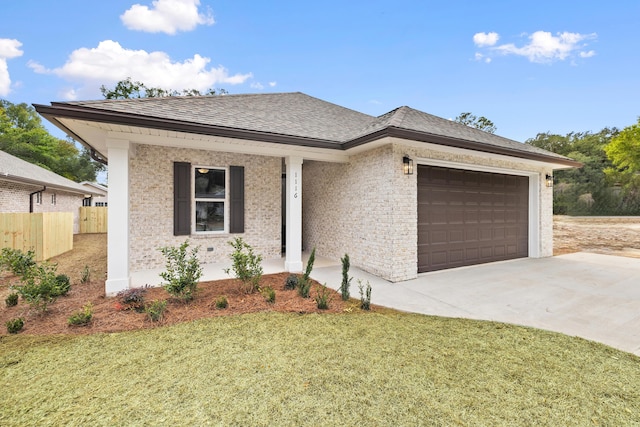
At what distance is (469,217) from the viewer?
7461 mm

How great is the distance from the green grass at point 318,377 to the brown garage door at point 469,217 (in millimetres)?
3380

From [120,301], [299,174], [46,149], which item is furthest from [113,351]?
[46,149]

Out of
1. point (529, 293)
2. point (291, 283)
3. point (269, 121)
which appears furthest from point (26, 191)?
point (529, 293)

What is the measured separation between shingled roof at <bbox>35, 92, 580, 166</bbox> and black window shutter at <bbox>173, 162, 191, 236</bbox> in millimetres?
1556

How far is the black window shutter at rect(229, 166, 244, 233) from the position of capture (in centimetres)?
729

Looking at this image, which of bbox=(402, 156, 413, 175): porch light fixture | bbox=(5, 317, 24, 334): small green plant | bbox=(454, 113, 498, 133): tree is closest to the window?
bbox=(5, 317, 24, 334): small green plant

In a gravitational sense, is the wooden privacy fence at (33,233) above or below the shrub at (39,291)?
above

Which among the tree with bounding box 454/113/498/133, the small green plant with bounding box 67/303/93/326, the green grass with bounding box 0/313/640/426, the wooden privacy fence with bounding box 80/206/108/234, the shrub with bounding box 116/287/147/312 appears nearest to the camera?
the green grass with bounding box 0/313/640/426

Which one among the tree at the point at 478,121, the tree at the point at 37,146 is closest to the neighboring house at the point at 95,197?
the tree at the point at 37,146

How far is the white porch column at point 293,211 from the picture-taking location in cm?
656

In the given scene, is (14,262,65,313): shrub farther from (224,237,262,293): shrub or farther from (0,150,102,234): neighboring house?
(0,150,102,234): neighboring house

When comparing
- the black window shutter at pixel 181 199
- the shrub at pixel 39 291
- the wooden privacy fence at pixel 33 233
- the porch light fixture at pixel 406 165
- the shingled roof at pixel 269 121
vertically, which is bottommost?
the shrub at pixel 39 291

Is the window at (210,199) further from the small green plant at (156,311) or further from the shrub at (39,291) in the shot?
the small green plant at (156,311)

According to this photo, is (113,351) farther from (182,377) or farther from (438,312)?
(438,312)
